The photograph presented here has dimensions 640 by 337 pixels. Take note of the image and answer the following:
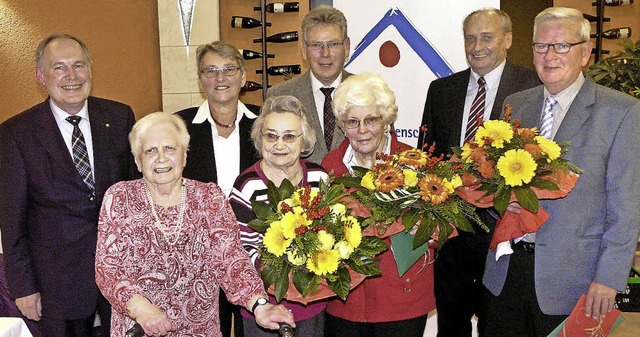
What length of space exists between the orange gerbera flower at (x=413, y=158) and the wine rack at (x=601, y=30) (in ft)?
13.5

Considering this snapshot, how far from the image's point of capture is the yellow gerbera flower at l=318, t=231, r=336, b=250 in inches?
89.9

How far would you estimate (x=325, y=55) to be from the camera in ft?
11.7

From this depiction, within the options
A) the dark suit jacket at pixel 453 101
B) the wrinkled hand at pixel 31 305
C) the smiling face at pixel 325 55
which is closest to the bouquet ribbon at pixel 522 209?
the dark suit jacket at pixel 453 101

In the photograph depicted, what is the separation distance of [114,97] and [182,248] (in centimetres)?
367

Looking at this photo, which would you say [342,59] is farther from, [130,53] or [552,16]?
[130,53]

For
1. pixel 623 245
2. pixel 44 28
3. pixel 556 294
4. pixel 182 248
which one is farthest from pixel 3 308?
pixel 623 245

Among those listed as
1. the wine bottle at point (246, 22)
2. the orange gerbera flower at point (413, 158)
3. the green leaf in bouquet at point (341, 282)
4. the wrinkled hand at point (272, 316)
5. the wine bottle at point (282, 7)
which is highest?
the wine bottle at point (282, 7)

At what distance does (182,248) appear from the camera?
2.47 m

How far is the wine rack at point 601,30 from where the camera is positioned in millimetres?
5944

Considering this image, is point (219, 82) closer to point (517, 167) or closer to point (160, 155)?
point (160, 155)

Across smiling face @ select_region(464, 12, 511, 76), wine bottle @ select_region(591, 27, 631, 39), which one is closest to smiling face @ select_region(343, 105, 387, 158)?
smiling face @ select_region(464, 12, 511, 76)

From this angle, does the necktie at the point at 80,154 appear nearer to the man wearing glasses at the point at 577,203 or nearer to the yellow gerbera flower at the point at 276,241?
the yellow gerbera flower at the point at 276,241

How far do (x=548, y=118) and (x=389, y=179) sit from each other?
34.6 inches

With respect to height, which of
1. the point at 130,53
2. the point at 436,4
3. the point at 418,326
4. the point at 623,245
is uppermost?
the point at 436,4
